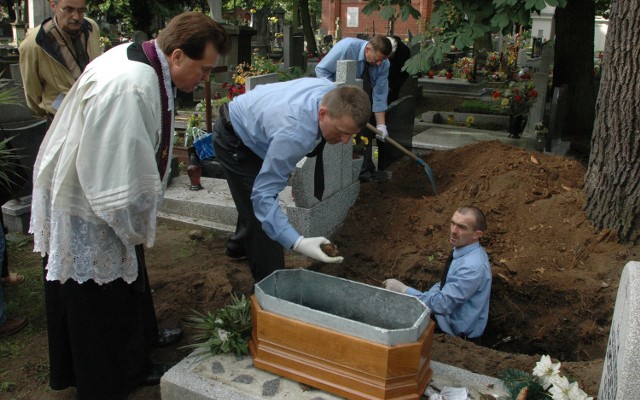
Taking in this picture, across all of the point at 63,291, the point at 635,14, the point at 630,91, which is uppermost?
the point at 635,14

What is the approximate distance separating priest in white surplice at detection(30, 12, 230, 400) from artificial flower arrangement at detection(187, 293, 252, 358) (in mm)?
330

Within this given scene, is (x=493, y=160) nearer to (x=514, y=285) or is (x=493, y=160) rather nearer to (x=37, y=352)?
(x=514, y=285)

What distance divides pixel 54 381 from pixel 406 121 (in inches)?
194

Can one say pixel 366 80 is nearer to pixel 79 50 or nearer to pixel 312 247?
pixel 79 50

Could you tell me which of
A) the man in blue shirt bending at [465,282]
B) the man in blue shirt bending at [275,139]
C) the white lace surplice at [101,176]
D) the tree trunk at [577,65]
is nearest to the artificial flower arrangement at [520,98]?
the tree trunk at [577,65]

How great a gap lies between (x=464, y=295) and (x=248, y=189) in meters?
1.43

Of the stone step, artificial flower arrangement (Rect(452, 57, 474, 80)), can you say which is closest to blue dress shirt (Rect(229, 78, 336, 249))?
the stone step

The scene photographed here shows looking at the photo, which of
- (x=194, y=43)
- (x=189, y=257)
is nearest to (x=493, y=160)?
(x=189, y=257)

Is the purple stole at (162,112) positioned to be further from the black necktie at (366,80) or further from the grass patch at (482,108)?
the grass patch at (482,108)

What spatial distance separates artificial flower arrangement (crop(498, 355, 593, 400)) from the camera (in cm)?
218

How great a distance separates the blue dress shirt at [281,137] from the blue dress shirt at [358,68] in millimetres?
2441

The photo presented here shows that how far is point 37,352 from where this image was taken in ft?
10.0

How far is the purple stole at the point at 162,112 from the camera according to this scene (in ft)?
7.13

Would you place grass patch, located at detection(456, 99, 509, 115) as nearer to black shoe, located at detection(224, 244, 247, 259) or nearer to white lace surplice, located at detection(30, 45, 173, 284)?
black shoe, located at detection(224, 244, 247, 259)
